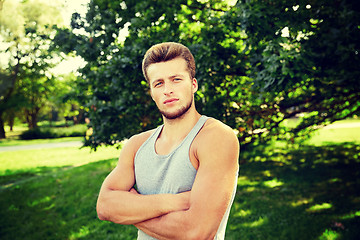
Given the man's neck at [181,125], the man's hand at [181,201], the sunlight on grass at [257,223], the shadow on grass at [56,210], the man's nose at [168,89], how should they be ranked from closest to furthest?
1. the man's hand at [181,201]
2. the man's nose at [168,89]
3. the man's neck at [181,125]
4. the sunlight on grass at [257,223]
5. the shadow on grass at [56,210]

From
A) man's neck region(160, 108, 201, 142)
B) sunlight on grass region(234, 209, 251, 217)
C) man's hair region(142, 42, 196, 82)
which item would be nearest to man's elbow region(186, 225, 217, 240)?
man's neck region(160, 108, 201, 142)

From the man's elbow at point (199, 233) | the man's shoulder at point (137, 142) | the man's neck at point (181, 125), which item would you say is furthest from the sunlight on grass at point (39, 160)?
the man's elbow at point (199, 233)

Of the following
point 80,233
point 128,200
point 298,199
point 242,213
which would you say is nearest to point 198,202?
point 128,200

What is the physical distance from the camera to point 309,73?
146 inches

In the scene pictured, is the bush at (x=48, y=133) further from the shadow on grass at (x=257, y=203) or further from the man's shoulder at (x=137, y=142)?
the man's shoulder at (x=137, y=142)

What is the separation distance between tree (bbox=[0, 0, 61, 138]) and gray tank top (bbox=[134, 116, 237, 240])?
6521 mm

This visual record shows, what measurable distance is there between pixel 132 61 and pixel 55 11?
684 cm

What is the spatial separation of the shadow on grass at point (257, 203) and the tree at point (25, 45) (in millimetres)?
4433

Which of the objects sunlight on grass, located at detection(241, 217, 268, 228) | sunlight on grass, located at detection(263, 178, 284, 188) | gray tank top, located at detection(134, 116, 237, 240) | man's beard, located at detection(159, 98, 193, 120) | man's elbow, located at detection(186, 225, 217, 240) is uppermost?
man's beard, located at detection(159, 98, 193, 120)

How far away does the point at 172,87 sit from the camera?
70.9 inches

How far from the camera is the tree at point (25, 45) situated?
9.13 meters

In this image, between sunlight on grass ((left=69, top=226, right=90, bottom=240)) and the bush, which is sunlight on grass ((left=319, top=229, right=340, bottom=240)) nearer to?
sunlight on grass ((left=69, top=226, right=90, bottom=240))

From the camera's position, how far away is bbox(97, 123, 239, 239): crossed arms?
1.57 m

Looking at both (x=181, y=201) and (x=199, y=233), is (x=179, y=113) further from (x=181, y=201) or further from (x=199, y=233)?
(x=199, y=233)
